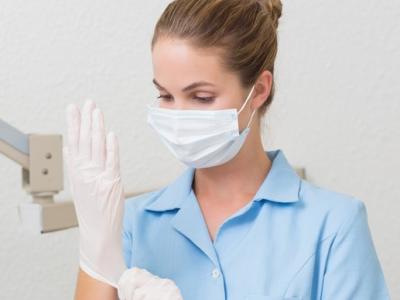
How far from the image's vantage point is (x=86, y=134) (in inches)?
42.6

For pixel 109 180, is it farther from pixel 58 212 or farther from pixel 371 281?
pixel 371 281

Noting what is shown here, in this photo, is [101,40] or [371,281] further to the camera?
[101,40]

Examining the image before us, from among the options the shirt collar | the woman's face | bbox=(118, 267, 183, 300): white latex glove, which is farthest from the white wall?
bbox=(118, 267, 183, 300): white latex glove

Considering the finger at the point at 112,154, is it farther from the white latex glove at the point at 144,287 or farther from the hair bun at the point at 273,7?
the hair bun at the point at 273,7

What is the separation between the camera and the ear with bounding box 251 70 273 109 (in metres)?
1.14

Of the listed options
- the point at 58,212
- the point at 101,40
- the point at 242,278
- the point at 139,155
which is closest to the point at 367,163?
the point at 139,155

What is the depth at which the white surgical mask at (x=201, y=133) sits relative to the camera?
108cm

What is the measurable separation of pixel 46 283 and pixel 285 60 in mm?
927

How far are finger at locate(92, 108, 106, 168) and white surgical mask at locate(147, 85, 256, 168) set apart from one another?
97mm

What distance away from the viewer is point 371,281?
3.52 ft

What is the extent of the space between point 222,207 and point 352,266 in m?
0.25

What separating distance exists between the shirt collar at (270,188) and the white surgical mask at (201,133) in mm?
84

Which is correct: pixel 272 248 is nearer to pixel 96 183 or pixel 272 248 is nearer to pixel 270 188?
pixel 270 188

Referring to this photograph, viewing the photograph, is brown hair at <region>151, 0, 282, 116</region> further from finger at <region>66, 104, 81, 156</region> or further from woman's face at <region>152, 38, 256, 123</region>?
finger at <region>66, 104, 81, 156</region>
